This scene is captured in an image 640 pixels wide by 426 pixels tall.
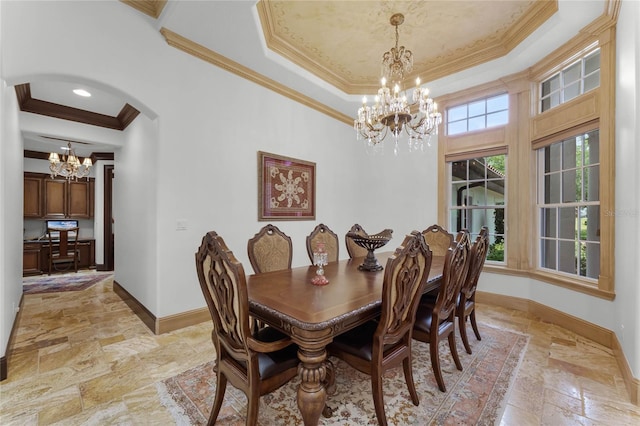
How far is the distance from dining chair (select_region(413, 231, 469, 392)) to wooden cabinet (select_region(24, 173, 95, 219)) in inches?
316

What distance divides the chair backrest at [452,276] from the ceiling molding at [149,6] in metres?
3.31

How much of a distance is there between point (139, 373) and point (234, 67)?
3.31 meters

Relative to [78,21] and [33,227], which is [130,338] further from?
[33,227]

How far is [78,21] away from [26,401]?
2954mm

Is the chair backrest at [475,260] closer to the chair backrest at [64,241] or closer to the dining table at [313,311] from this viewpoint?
the dining table at [313,311]

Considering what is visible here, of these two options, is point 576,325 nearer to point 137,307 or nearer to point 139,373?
point 139,373

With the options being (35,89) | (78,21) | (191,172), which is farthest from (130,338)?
(35,89)

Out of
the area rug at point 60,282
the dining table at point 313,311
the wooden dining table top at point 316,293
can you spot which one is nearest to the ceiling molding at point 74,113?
the area rug at point 60,282

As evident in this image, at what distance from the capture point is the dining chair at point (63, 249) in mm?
5727

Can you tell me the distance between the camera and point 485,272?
12.7ft

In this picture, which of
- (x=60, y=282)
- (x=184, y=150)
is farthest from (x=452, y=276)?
(x=60, y=282)

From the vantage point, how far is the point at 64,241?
5.80 metres

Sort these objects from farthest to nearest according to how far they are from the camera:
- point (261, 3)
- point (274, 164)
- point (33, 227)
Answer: point (33, 227)
point (274, 164)
point (261, 3)

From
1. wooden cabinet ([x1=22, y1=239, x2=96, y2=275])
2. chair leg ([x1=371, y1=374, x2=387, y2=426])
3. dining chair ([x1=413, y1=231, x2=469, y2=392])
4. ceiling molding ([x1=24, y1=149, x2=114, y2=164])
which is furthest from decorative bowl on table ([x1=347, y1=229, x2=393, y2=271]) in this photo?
wooden cabinet ([x1=22, y1=239, x2=96, y2=275])
